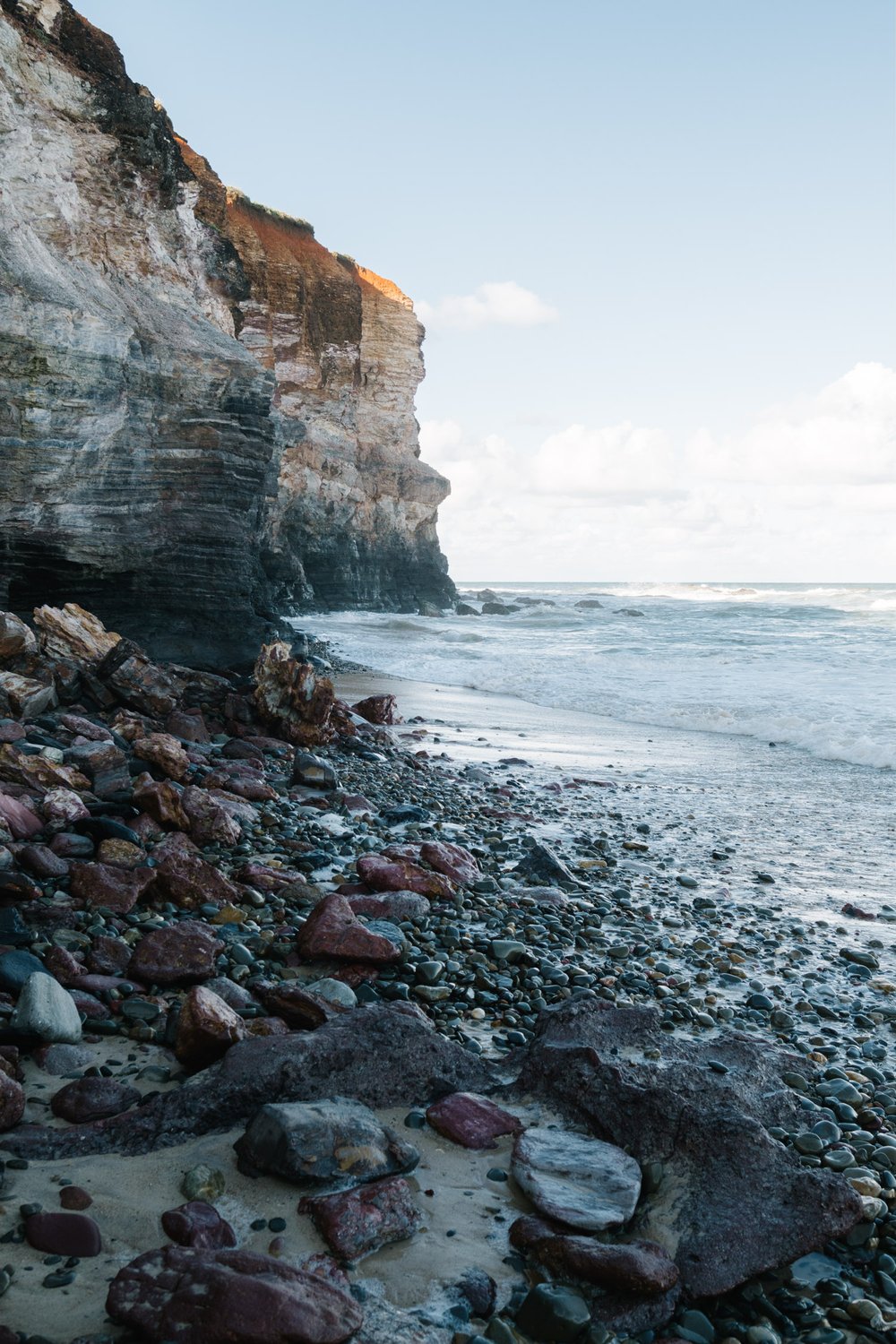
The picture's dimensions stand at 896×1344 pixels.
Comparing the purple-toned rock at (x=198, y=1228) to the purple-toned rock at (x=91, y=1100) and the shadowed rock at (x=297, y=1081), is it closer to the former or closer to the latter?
the shadowed rock at (x=297, y=1081)

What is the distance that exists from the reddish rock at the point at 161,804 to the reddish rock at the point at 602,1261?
3127mm

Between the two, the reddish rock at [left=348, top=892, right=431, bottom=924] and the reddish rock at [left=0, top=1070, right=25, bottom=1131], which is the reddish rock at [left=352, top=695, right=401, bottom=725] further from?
the reddish rock at [left=0, top=1070, right=25, bottom=1131]

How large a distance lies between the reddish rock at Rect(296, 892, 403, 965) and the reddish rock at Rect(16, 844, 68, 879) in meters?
1.14

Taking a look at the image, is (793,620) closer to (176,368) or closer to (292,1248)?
(176,368)

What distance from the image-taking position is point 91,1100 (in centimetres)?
238

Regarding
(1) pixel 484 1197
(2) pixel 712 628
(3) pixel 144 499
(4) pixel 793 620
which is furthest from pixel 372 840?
(4) pixel 793 620

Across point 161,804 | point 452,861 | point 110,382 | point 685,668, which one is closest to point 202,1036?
point 161,804

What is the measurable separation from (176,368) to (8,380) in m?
2.35

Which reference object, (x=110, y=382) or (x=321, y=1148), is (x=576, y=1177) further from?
(x=110, y=382)

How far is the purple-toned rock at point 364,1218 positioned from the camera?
194 cm

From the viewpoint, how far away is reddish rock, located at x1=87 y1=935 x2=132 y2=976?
312 cm

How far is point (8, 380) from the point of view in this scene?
9.92 metres

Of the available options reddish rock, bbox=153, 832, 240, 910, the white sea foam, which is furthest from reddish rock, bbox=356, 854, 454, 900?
the white sea foam

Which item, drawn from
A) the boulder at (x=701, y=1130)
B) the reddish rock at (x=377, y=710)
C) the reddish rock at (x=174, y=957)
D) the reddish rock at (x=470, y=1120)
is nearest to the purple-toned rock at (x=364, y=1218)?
the reddish rock at (x=470, y=1120)
